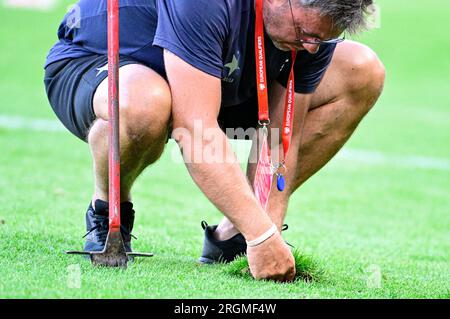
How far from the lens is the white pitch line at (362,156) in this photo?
406 inches

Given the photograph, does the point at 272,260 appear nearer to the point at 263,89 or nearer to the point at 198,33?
the point at 263,89

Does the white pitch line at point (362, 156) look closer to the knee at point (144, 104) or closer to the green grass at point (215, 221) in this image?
the green grass at point (215, 221)

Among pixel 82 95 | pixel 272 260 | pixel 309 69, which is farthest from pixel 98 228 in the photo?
pixel 309 69

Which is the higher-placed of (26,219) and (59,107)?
(59,107)

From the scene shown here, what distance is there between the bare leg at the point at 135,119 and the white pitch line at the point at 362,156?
20.7 feet

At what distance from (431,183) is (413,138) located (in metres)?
3.56

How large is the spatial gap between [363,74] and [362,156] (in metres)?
6.40

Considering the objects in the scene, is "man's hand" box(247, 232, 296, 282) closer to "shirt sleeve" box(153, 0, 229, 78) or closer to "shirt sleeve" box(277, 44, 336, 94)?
"shirt sleeve" box(153, 0, 229, 78)

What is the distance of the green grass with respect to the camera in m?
3.66

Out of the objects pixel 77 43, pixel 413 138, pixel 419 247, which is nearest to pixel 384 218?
pixel 419 247

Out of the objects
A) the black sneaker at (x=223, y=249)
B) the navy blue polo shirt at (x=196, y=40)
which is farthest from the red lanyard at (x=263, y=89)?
the black sneaker at (x=223, y=249)

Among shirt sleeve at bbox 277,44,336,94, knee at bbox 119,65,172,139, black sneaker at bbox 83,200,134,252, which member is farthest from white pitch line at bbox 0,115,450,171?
knee at bbox 119,65,172,139

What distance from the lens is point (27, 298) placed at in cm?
322

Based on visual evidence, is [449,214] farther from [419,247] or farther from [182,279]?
[182,279]
